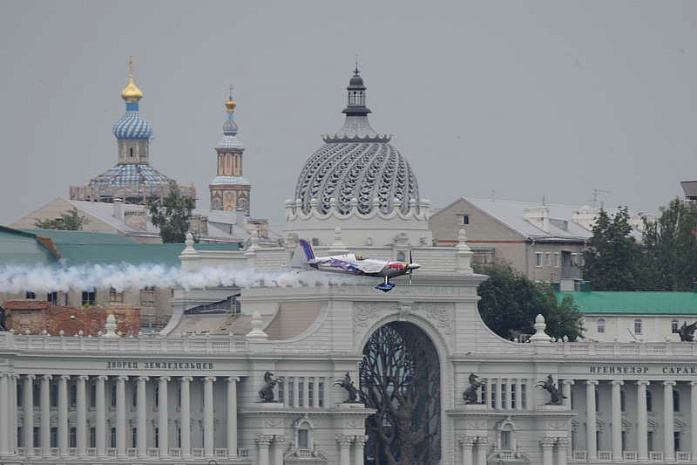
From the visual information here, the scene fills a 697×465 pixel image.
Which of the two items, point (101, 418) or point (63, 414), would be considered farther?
point (101, 418)

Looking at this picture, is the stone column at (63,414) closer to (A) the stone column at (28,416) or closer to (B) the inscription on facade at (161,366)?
(A) the stone column at (28,416)

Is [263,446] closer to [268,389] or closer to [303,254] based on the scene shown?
[268,389]

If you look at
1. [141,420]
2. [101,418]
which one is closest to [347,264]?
[141,420]

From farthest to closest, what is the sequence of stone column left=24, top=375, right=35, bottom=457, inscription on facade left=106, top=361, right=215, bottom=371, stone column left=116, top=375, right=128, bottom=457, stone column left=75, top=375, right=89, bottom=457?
inscription on facade left=106, top=361, right=215, bottom=371
stone column left=116, top=375, right=128, bottom=457
stone column left=75, top=375, right=89, bottom=457
stone column left=24, top=375, right=35, bottom=457

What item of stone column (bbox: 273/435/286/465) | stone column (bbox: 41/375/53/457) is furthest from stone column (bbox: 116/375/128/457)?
stone column (bbox: 273/435/286/465)

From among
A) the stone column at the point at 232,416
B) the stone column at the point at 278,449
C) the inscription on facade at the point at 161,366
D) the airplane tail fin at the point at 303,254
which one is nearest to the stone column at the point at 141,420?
the inscription on facade at the point at 161,366

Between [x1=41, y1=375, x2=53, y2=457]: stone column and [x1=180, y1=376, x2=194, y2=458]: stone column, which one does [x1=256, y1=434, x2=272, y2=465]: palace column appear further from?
[x1=41, y1=375, x2=53, y2=457]: stone column
